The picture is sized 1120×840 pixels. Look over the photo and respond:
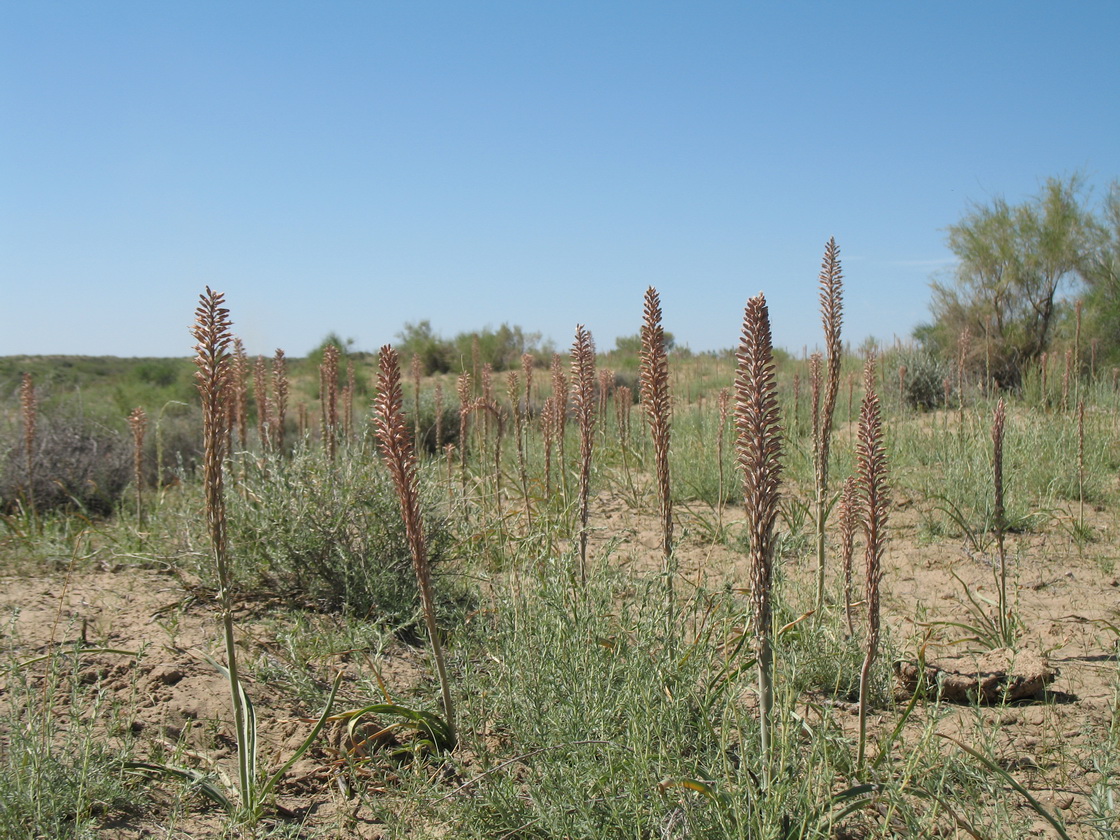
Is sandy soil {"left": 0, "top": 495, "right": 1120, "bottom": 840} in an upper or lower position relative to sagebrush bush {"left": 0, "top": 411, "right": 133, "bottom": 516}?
lower

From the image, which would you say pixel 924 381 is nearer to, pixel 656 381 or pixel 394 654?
pixel 394 654

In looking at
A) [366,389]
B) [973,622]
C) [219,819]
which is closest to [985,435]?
[973,622]

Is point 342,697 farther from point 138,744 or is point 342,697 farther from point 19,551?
point 19,551

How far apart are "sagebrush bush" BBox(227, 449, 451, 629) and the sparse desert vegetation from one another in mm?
18

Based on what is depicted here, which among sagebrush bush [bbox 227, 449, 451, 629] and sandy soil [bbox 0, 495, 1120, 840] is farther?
sagebrush bush [bbox 227, 449, 451, 629]

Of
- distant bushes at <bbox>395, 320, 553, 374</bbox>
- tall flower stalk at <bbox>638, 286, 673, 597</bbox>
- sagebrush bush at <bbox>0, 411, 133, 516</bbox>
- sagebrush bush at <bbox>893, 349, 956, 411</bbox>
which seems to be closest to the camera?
tall flower stalk at <bbox>638, 286, 673, 597</bbox>

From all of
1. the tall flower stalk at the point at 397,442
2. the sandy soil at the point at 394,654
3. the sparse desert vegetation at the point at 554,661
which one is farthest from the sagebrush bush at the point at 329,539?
the tall flower stalk at the point at 397,442

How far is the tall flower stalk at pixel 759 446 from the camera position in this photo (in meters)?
1.57

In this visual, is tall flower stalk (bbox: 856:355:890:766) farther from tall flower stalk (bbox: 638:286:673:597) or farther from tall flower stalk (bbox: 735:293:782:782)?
tall flower stalk (bbox: 638:286:673:597)

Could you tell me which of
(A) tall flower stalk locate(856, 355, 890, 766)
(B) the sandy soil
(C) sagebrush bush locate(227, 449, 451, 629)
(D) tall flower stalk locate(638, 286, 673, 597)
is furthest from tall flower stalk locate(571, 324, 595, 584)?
(C) sagebrush bush locate(227, 449, 451, 629)

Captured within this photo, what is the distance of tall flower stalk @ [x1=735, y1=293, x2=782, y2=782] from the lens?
61.7 inches

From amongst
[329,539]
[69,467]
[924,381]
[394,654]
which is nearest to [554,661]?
[394,654]

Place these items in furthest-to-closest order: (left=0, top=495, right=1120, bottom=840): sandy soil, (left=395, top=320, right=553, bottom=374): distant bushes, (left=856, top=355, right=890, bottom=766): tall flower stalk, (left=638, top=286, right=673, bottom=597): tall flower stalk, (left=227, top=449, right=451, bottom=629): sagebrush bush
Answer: (left=395, top=320, right=553, bottom=374): distant bushes, (left=227, top=449, right=451, bottom=629): sagebrush bush, (left=0, top=495, right=1120, bottom=840): sandy soil, (left=638, top=286, right=673, bottom=597): tall flower stalk, (left=856, top=355, right=890, bottom=766): tall flower stalk

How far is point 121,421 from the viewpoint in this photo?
413 inches
